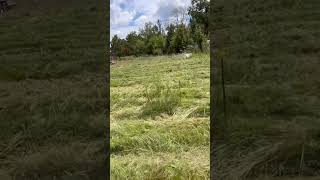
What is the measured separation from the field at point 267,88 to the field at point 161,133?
185 millimetres

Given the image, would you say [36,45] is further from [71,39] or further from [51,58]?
[71,39]

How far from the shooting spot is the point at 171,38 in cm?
977

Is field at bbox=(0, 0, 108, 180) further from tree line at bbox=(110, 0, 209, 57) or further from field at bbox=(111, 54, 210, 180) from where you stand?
tree line at bbox=(110, 0, 209, 57)

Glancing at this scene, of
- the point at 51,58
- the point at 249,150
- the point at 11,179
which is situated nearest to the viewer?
the point at 11,179

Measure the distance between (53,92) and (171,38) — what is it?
772 cm

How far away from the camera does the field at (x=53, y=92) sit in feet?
5.68

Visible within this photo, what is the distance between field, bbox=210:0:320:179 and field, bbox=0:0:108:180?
47cm

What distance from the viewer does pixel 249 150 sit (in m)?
1.89

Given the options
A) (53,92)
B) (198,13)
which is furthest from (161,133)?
(198,13)

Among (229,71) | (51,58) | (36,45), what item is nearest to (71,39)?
(51,58)

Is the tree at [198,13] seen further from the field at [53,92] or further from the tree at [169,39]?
the field at [53,92]

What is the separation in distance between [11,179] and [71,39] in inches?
31.4

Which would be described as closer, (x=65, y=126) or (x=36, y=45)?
(x=65, y=126)

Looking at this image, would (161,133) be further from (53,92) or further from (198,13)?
(198,13)
